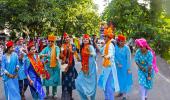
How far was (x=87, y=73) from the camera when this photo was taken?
30.6ft

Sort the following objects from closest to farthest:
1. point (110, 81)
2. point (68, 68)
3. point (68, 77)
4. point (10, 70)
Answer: point (10, 70) < point (110, 81) < point (68, 68) < point (68, 77)

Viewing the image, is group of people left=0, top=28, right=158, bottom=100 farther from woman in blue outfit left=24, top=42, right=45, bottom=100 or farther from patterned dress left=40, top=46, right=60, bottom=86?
patterned dress left=40, top=46, right=60, bottom=86

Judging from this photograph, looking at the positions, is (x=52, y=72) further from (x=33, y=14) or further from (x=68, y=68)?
(x=33, y=14)

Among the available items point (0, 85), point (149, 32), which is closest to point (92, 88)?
point (0, 85)

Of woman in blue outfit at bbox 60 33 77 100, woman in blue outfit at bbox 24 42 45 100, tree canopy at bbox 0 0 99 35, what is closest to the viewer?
woman in blue outfit at bbox 24 42 45 100

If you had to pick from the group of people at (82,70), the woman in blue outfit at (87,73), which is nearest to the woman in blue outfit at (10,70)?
the group of people at (82,70)

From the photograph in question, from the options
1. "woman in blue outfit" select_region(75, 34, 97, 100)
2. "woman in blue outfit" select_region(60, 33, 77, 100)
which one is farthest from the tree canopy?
"woman in blue outfit" select_region(75, 34, 97, 100)

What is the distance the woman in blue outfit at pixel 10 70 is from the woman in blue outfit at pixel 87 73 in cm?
141

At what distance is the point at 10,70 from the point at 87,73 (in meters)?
1.69

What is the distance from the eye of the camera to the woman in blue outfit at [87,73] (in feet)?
30.2

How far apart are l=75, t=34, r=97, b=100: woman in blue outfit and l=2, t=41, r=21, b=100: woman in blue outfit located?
1.41 m

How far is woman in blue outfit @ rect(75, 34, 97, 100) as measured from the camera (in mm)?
9211

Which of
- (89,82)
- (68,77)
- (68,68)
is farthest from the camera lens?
(68,77)

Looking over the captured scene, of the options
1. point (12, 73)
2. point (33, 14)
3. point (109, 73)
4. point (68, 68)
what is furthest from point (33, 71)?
point (33, 14)
